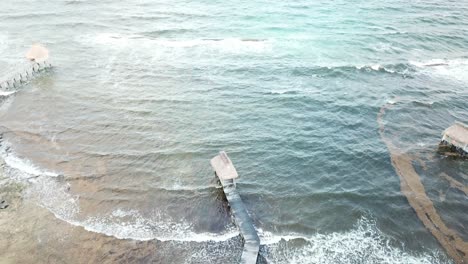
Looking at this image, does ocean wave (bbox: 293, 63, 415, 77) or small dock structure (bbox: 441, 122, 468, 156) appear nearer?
small dock structure (bbox: 441, 122, 468, 156)

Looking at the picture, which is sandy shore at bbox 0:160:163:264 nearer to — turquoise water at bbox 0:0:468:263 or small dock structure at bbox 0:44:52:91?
turquoise water at bbox 0:0:468:263

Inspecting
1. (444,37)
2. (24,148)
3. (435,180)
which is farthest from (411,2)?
(24,148)

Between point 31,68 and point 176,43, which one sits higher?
point 176,43

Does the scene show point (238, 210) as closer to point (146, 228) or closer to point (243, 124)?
point (146, 228)

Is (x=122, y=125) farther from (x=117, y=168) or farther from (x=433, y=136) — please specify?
(x=433, y=136)

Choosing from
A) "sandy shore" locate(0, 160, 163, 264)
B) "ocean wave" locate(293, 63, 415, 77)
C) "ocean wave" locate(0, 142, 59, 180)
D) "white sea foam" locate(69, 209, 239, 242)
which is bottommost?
"white sea foam" locate(69, 209, 239, 242)


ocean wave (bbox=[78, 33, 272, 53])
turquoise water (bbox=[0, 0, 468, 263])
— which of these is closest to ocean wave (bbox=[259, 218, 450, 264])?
turquoise water (bbox=[0, 0, 468, 263])

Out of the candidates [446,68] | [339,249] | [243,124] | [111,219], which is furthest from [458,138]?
[111,219]
